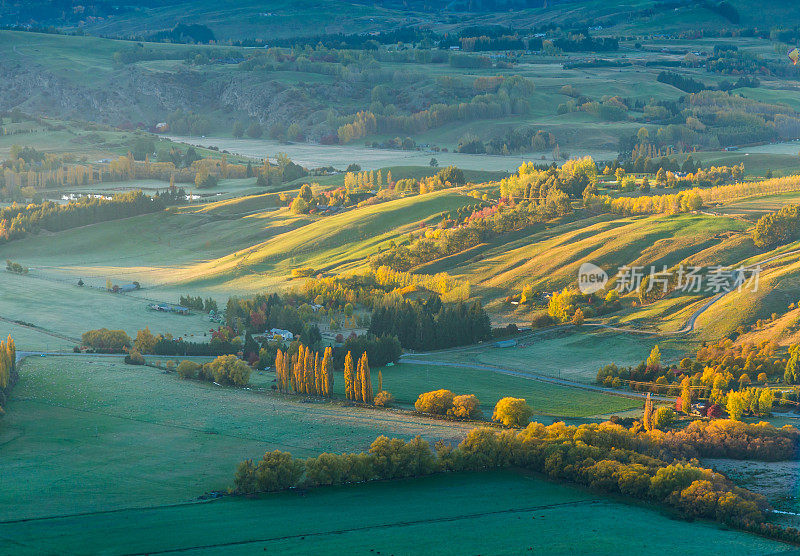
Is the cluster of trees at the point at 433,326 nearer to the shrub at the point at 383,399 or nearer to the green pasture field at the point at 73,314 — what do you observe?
the green pasture field at the point at 73,314

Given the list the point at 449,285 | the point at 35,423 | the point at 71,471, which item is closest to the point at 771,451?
the point at 71,471

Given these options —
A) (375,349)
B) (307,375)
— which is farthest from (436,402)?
(375,349)

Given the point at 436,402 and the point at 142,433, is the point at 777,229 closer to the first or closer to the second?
the point at 436,402

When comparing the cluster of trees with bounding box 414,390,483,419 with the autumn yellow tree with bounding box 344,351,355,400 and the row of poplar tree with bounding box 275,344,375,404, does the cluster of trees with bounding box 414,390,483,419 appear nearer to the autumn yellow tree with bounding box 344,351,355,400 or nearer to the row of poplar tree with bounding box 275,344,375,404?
the row of poplar tree with bounding box 275,344,375,404

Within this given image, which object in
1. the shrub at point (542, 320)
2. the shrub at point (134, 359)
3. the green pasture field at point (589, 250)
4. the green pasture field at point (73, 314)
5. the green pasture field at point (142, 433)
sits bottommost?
the green pasture field at point (142, 433)

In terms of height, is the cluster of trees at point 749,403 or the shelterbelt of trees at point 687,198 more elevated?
the shelterbelt of trees at point 687,198

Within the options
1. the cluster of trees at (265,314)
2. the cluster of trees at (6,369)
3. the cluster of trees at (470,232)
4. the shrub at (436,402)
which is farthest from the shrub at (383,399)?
the cluster of trees at (470,232)
